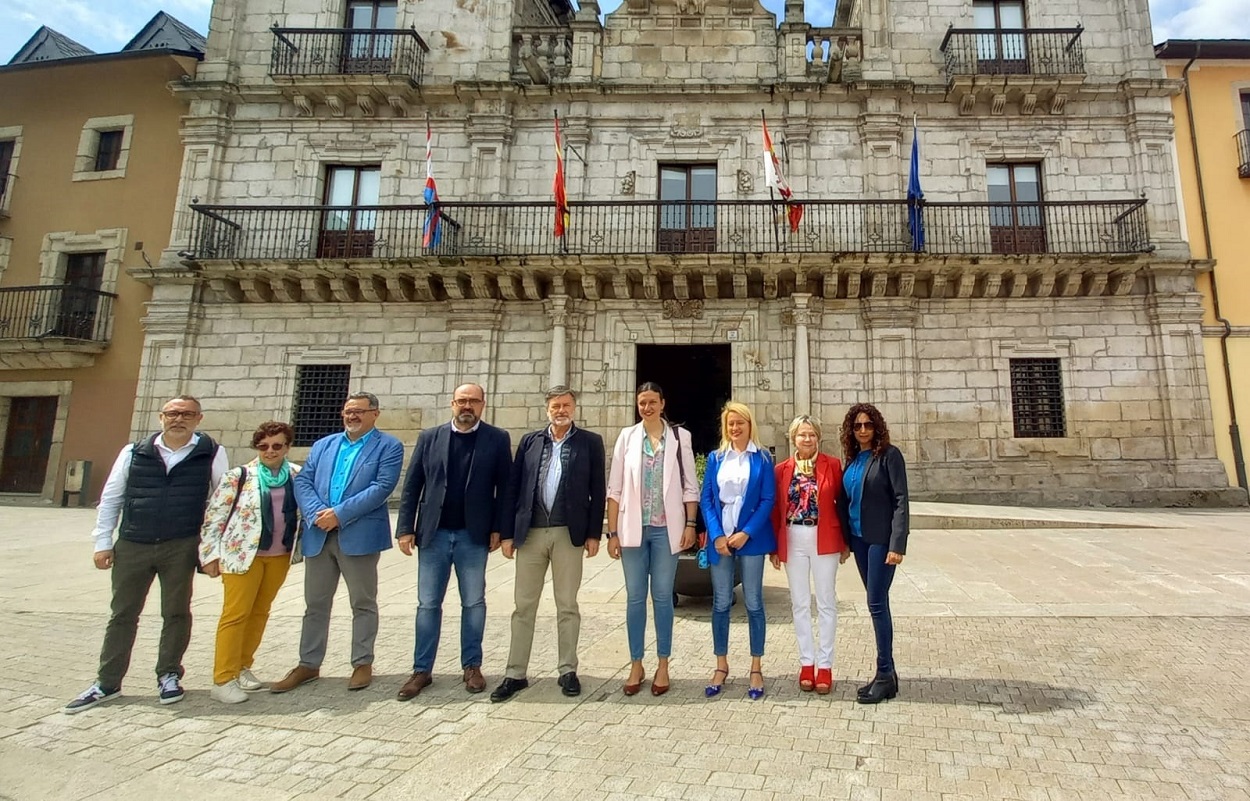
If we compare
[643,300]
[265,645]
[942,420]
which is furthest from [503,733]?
[942,420]

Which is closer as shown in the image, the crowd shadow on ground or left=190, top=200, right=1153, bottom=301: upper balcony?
the crowd shadow on ground

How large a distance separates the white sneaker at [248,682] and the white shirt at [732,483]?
3.08 metres

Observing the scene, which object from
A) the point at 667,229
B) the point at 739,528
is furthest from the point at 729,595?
the point at 667,229

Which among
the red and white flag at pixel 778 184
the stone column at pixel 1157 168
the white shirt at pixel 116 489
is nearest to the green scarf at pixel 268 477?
the white shirt at pixel 116 489

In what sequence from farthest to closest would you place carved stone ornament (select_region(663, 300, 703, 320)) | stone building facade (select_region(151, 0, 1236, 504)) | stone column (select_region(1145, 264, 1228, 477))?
carved stone ornament (select_region(663, 300, 703, 320)) < stone building facade (select_region(151, 0, 1236, 504)) < stone column (select_region(1145, 264, 1228, 477))

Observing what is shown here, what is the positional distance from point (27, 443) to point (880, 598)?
19151 mm

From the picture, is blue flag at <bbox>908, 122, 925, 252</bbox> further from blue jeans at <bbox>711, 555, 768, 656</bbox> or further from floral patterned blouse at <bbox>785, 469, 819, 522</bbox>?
blue jeans at <bbox>711, 555, 768, 656</bbox>

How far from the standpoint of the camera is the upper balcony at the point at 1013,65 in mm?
13453

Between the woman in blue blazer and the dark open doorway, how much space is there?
984 cm

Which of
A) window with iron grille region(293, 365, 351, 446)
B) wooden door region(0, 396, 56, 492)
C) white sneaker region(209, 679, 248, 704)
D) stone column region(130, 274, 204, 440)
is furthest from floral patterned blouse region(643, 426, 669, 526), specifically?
wooden door region(0, 396, 56, 492)

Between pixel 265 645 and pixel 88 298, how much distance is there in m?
14.8

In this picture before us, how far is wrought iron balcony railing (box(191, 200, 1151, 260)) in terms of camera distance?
13.2 metres

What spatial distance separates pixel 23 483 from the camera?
47.3 feet

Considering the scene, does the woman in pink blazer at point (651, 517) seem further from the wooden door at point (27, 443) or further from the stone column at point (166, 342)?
the wooden door at point (27, 443)
